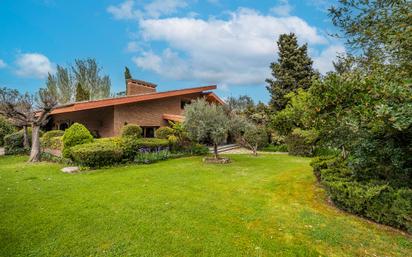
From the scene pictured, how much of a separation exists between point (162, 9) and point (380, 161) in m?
11.5

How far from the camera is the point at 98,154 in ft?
36.0

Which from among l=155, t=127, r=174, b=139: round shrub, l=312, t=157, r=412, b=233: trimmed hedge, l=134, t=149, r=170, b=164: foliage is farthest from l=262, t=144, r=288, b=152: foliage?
l=312, t=157, r=412, b=233: trimmed hedge

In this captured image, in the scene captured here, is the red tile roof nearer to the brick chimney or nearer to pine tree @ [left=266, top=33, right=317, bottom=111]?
the brick chimney

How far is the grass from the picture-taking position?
3.96 metres

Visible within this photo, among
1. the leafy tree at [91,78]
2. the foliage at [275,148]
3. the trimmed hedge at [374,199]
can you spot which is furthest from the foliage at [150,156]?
the leafy tree at [91,78]

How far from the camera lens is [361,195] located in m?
5.24

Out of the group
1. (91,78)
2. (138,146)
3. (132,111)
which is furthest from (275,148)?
(91,78)

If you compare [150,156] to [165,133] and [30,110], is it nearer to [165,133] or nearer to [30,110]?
[165,133]

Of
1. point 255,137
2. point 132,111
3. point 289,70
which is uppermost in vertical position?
point 289,70

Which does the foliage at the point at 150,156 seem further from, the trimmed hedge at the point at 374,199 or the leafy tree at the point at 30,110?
the trimmed hedge at the point at 374,199

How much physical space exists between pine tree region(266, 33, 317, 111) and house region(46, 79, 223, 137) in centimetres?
631

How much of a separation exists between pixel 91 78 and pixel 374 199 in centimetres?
3805

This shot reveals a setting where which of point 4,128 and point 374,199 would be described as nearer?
point 374,199

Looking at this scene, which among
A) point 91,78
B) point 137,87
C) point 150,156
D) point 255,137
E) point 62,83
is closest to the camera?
point 150,156
